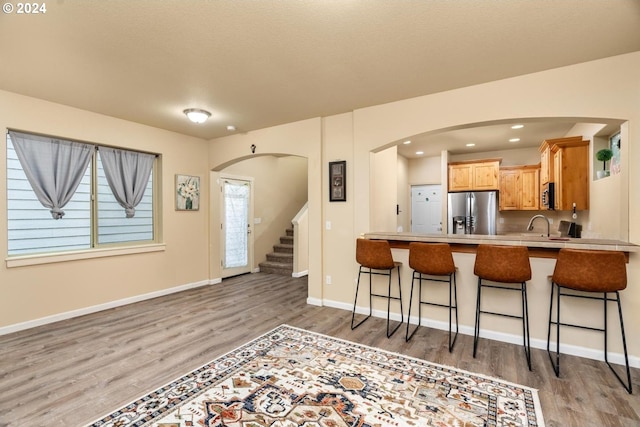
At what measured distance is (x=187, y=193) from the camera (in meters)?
5.28

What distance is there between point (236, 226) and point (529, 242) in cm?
524

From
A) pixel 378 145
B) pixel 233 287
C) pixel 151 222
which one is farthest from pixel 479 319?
pixel 151 222

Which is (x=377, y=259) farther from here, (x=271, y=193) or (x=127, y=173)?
(x=271, y=193)

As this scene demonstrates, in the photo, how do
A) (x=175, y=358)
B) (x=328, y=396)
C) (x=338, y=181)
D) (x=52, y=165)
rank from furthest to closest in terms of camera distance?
(x=338, y=181), (x=52, y=165), (x=175, y=358), (x=328, y=396)

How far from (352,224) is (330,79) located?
1.88m

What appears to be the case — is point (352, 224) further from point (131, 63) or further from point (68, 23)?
point (68, 23)

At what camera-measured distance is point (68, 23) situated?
2.15m

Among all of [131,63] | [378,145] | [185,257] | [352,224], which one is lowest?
[185,257]

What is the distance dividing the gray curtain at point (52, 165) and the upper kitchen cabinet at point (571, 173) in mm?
6735

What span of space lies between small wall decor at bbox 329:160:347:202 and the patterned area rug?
2.08 metres

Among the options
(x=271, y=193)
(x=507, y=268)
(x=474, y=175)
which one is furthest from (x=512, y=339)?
(x=271, y=193)

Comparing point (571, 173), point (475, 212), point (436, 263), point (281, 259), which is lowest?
point (281, 259)

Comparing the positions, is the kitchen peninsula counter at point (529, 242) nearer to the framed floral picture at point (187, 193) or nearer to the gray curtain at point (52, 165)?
the framed floral picture at point (187, 193)

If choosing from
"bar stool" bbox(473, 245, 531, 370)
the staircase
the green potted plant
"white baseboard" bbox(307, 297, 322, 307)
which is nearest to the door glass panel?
the staircase
